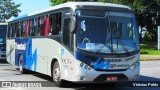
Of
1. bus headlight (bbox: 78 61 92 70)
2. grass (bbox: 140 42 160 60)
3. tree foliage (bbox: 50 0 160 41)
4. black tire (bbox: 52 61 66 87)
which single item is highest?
tree foliage (bbox: 50 0 160 41)

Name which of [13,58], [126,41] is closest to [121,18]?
[126,41]

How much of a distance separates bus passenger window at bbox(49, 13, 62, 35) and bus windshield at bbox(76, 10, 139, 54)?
61.7 inches

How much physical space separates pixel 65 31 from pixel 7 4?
263 feet

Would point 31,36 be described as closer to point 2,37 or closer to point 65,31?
point 65,31

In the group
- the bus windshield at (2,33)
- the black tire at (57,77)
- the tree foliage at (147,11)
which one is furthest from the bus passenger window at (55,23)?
the tree foliage at (147,11)

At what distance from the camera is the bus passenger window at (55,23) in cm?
1370

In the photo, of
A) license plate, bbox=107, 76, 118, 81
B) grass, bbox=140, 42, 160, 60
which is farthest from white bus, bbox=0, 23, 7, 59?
license plate, bbox=107, 76, 118, 81

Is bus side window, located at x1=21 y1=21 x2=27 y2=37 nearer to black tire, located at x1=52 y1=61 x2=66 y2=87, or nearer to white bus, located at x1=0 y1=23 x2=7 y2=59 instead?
black tire, located at x1=52 y1=61 x2=66 y2=87

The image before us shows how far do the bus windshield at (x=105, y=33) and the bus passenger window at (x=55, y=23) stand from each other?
157cm

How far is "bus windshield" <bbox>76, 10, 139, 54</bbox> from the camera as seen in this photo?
12000mm

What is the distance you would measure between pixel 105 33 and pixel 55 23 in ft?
8.47

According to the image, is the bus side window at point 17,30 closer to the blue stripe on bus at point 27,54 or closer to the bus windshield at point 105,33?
the blue stripe on bus at point 27,54

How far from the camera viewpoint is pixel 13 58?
20.9 metres

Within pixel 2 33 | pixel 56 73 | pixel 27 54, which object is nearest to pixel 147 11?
pixel 2 33
